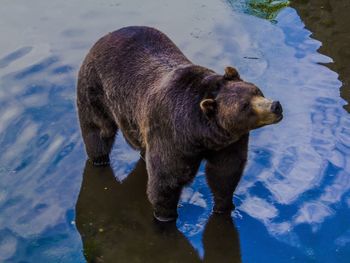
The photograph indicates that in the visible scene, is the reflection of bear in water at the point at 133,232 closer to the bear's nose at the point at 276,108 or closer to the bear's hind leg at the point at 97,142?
the bear's hind leg at the point at 97,142

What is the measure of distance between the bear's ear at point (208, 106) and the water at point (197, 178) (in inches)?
57.9

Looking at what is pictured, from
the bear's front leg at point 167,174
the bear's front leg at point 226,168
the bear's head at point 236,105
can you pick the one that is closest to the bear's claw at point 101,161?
the bear's front leg at point 167,174

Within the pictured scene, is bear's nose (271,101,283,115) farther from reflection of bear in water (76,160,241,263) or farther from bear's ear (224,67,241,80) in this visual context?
reflection of bear in water (76,160,241,263)

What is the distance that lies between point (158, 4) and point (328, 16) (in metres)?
2.59

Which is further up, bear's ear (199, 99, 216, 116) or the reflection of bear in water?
bear's ear (199, 99, 216, 116)

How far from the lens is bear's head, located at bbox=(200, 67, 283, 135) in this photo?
4.87 metres

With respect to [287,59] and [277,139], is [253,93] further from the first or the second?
[287,59]

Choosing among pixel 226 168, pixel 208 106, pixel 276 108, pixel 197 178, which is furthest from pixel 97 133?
pixel 276 108

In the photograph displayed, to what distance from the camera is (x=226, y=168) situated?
5.81 m

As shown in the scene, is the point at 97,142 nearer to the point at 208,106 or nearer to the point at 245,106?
the point at 208,106

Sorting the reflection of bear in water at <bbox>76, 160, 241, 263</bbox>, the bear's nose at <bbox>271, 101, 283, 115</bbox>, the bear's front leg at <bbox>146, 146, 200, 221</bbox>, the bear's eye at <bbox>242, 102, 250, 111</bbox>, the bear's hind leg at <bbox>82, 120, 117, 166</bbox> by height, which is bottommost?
the reflection of bear in water at <bbox>76, 160, 241, 263</bbox>

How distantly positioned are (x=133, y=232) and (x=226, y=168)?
1145 mm

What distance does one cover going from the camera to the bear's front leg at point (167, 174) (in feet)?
18.7

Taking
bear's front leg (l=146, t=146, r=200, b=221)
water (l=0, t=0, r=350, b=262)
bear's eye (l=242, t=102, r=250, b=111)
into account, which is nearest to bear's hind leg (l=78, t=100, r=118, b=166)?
water (l=0, t=0, r=350, b=262)
